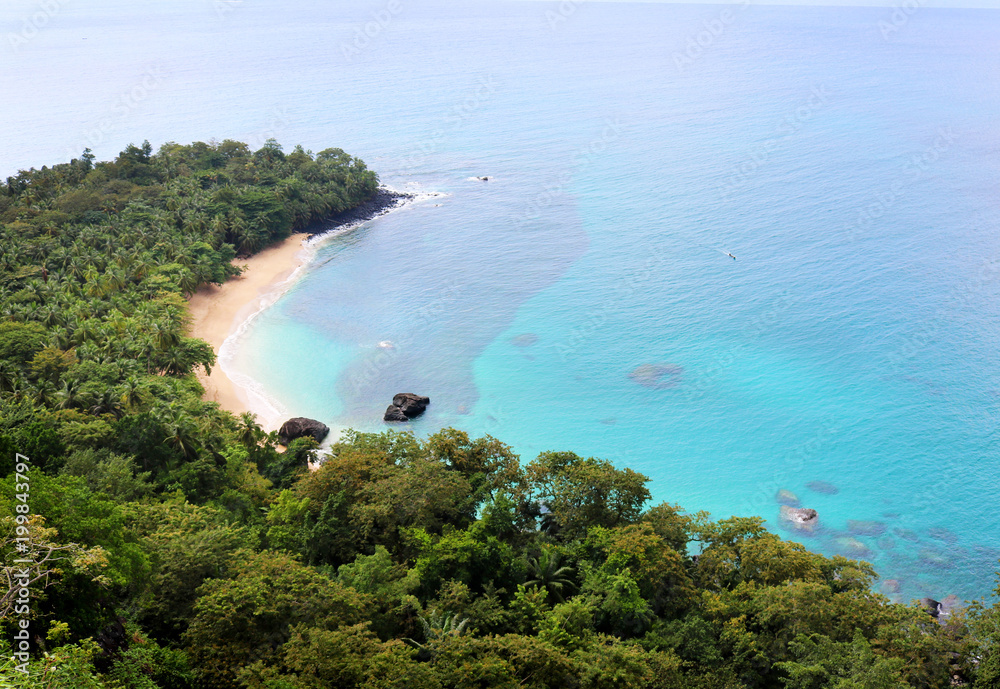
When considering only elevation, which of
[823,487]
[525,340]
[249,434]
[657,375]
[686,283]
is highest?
[249,434]

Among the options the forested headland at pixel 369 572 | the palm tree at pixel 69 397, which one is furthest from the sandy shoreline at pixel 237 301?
the palm tree at pixel 69 397

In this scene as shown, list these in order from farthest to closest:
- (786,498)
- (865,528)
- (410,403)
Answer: (410,403), (786,498), (865,528)

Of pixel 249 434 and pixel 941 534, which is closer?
pixel 941 534

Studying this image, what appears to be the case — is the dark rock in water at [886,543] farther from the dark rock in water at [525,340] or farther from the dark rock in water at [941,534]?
the dark rock in water at [525,340]

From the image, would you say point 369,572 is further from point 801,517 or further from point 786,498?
point 786,498

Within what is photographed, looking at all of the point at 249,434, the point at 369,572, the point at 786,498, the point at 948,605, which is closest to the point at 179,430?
the point at 249,434

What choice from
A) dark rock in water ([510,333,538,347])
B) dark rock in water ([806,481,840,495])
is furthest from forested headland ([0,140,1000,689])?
dark rock in water ([510,333,538,347])

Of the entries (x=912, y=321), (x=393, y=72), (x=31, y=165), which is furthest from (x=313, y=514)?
(x=393, y=72)
